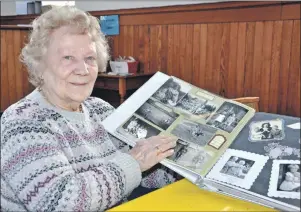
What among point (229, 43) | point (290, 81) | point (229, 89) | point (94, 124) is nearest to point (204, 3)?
point (229, 43)

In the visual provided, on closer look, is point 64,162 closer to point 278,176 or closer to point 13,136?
point 13,136

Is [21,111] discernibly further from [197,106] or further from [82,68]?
[197,106]

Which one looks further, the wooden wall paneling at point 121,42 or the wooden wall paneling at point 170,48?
the wooden wall paneling at point 121,42

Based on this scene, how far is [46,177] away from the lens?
0.75 meters

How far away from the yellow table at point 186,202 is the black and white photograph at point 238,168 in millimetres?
49

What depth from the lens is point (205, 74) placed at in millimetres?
2816

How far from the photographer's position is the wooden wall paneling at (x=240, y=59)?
2.55 meters

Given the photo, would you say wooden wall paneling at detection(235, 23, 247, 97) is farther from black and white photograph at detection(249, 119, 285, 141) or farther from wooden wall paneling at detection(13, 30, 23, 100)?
wooden wall paneling at detection(13, 30, 23, 100)

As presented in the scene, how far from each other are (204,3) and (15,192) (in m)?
2.30

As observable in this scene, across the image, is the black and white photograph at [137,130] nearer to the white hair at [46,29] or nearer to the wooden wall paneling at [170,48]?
the white hair at [46,29]

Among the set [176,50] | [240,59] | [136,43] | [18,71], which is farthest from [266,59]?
[18,71]

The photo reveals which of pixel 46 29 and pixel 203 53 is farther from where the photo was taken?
pixel 203 53

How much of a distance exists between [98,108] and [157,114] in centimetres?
30

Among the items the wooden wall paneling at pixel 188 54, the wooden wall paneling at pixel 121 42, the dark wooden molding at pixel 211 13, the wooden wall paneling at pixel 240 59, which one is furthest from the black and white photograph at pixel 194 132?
the wooden wall paneling at pixel 121 42
